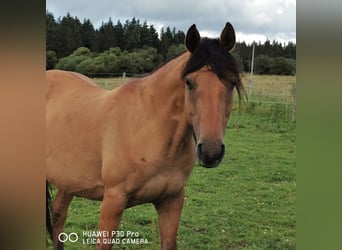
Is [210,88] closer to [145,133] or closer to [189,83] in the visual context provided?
[189,83]

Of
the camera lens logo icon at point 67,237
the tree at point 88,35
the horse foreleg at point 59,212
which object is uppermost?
the tree at point 88,35

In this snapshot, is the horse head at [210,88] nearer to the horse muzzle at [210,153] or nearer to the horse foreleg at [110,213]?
the horse muzzle at [210,153]

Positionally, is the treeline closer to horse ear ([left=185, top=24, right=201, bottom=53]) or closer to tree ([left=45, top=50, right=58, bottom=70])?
tree ([left=45, top=50, right=58, bottom=70])

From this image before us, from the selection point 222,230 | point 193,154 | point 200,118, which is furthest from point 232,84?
point 222,230

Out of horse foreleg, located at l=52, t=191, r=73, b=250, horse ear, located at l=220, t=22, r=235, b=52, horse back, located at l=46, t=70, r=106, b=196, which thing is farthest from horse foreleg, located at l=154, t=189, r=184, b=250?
horse ear, located at l=220, t=22, r=235, b=52

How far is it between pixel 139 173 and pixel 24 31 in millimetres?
770

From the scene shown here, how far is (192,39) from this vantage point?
175 centimetres

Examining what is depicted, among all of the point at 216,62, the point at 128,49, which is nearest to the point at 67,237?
the point at 128,49

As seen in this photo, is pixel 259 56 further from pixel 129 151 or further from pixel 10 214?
pixel 10 214

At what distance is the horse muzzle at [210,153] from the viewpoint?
5.40 ft

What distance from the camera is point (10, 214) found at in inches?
72.9

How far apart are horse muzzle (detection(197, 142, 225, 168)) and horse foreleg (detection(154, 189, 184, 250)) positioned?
39 centimetres

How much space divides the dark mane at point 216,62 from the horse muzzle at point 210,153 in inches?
10.1

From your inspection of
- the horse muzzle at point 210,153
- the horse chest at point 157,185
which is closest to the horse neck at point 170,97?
the horse chest at point 157,185
